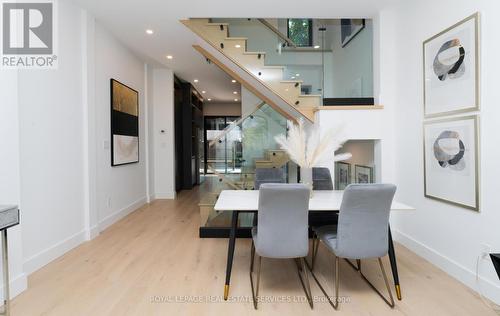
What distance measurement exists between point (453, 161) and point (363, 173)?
153cm

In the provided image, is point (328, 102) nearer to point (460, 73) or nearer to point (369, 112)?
point (369, 112)

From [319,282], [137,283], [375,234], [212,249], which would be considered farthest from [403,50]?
[137,283]

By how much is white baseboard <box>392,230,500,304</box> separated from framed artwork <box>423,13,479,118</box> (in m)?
1.36

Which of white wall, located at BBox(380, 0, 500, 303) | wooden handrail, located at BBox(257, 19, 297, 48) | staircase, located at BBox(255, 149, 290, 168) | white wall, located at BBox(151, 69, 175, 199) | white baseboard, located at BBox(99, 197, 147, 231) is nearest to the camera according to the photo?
white wall, located at BBox(380, 0, 500, 303)

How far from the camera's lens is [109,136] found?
4273 mm

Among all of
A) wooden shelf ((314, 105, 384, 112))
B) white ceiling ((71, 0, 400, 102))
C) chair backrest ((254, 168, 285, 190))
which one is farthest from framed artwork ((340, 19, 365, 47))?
chair backrest ((254, 168, 285, 190))

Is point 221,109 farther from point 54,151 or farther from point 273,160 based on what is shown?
point 54,151

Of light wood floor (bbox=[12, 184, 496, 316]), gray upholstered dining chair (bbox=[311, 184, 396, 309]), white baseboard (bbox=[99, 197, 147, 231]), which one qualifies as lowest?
light wood floor (bbox=[12, 184, 496, 316])

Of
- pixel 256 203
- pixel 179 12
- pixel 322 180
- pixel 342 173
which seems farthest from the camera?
pixel 342 173

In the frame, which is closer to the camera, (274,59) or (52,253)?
(52,253)

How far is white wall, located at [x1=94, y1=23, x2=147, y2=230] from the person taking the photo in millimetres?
3984

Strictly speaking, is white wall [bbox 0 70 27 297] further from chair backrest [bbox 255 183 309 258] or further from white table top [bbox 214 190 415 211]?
chair backrest [bbox 255 183 309 258]

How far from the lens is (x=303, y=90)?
430cm

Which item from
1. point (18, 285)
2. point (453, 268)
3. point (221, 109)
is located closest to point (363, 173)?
point (453, 268)
